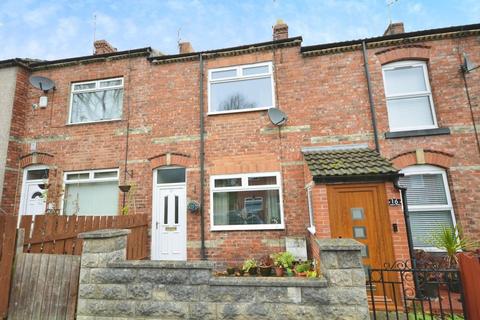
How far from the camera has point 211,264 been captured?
3109 mm

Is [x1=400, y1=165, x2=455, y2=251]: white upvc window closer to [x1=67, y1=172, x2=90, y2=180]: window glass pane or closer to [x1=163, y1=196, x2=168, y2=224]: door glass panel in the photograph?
[x1=163, y1=196, x2=168, y2=224]: door glass panel

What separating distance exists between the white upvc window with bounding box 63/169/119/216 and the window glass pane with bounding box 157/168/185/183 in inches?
54.4

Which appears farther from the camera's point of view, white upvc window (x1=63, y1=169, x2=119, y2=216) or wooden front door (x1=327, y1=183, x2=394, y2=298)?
white upvc window (x1=63, y1=169, x2=119, y2=216)

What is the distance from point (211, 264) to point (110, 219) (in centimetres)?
313

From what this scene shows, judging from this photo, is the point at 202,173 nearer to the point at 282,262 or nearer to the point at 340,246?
the point at 282,262

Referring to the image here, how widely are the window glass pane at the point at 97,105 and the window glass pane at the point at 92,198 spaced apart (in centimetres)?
219

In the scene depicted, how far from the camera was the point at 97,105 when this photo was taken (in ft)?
27.5

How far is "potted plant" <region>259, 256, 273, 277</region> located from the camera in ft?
18.2

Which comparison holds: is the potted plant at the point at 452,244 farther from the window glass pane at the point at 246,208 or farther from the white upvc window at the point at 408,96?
the window glass pane at the point at 246,208

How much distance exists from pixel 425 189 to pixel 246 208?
14.9 feet

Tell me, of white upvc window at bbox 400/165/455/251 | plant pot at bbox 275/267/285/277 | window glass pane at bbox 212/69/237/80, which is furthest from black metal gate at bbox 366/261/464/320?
window glass pane at bbox 212/69/237/80

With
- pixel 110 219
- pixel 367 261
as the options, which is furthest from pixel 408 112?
pixel 110 219

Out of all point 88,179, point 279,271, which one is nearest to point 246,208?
point 279,271

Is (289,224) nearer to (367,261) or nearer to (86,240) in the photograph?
(367,261)
